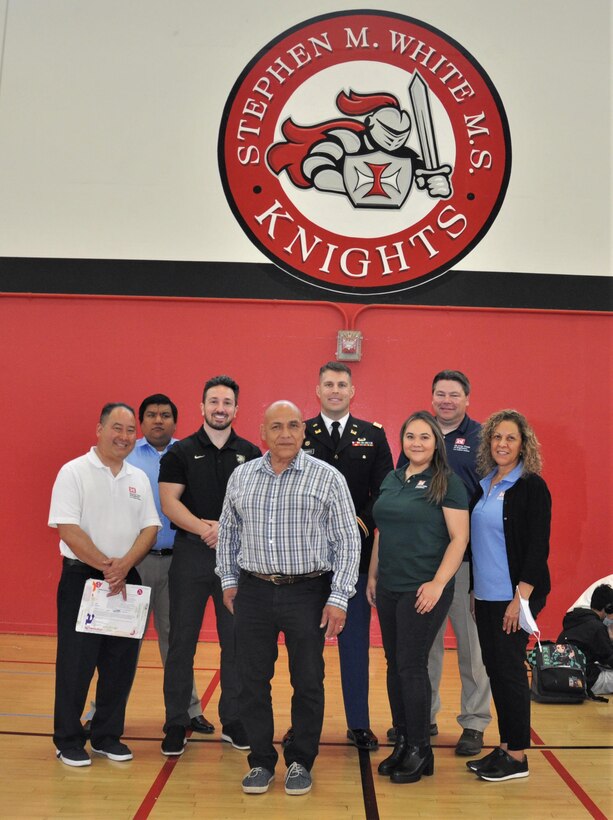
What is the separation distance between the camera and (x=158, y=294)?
6.02 metres

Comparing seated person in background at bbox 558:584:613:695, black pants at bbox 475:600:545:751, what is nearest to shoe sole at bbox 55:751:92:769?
black pants at bbox 475:600:545:751

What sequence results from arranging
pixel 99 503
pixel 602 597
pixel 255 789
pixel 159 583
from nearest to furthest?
pixel 255 789, pixel 99 503, pixel 159 583, pixel 602 597

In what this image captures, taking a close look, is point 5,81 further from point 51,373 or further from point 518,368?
point 518,368

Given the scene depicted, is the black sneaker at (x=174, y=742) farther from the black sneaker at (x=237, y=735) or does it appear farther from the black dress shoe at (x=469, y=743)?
the black dress shoe at (x=469, y=743)

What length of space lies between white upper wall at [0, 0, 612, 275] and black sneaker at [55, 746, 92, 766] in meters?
3.62

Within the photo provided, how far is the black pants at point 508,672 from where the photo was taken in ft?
10.8

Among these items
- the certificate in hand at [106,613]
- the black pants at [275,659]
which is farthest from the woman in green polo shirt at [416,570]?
the certificate in hand at [106,613]

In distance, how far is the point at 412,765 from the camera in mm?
3326

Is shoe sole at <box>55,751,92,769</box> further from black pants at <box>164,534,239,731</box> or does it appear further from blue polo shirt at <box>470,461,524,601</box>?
blue polo shirt at <box>470,461,524,601</box>

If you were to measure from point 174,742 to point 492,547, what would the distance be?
161 centimetres

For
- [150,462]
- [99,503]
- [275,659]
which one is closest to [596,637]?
[275,659]

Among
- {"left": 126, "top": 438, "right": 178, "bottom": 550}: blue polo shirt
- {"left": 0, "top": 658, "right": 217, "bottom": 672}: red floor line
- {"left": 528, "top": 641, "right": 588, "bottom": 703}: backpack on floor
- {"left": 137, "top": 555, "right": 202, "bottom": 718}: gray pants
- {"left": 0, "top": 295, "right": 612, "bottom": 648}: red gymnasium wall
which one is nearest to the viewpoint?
{"left": 137, "top": 555, "right": 202, "bottom": 718}: gray pants

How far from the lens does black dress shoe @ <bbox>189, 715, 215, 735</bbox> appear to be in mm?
3900

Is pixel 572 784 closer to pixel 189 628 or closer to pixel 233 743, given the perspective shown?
pixel 233 743
